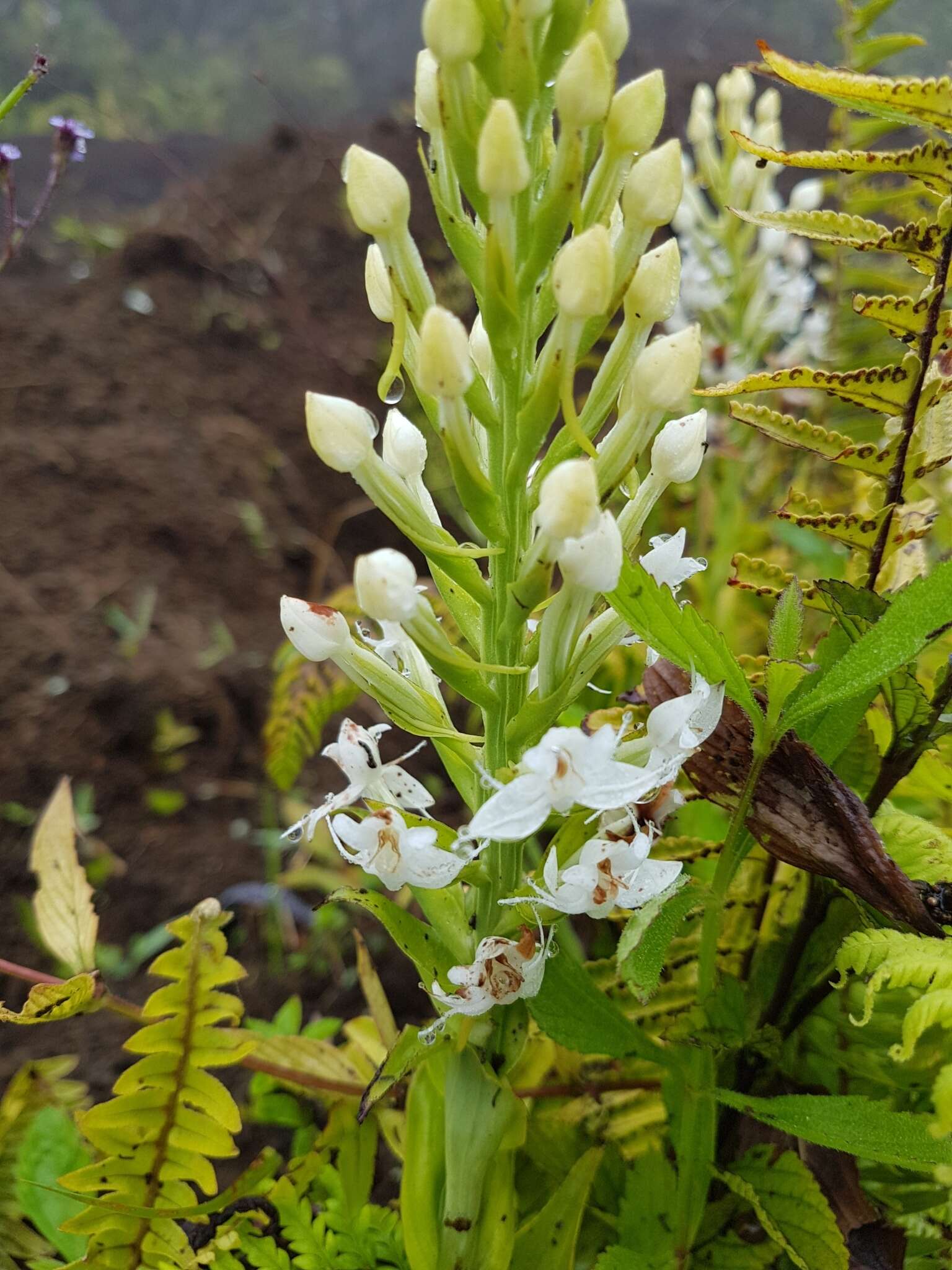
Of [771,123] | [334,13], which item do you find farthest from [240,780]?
[334,13]

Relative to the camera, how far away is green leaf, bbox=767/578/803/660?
1.90 ft

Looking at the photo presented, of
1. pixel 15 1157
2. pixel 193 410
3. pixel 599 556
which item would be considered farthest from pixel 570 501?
pixel 193 410

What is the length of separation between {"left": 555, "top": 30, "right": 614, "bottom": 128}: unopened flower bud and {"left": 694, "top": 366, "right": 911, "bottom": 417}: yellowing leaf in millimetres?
195

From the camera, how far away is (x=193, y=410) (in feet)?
9.55

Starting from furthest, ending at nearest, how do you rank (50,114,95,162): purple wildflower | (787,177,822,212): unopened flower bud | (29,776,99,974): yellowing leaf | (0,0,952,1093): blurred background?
1. (787,177,822,212): unopened flower bud
2. (0,0,952,1093): blurred background
3. (50,114,95,162): purple wildflower
4. (29,776,99,974): yellowing leaf

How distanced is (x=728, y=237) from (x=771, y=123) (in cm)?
29

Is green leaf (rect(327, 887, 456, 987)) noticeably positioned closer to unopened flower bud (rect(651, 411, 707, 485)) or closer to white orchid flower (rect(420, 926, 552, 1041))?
white orchid flower (rect(420, 926, 552, 1041))

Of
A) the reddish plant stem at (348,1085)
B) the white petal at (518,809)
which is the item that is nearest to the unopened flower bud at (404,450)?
the white petal at (518,809)

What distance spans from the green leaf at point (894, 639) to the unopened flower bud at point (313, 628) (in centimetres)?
31

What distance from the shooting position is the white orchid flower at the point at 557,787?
542 mm

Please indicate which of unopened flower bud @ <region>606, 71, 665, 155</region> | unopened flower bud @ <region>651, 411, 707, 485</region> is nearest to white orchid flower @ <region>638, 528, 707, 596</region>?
unopened flower bud @ <region>651, 411, 707, 485</region>

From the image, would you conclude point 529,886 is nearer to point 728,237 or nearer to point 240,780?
point 240,780

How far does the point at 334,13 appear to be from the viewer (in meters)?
4.22

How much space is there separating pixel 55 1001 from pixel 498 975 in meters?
0.34
